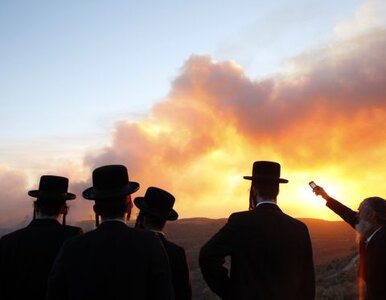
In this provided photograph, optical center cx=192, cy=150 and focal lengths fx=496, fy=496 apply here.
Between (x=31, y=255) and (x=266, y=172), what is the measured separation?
109 inches

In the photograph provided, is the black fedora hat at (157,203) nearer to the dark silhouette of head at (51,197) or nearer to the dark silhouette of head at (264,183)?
the dark silhouette of head at (51,197)

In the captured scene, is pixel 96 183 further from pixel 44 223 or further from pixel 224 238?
pixel 224 238

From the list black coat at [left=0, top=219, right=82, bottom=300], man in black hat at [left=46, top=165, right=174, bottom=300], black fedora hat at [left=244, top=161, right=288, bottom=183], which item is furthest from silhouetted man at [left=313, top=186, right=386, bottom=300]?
black coat at [left=0, top=219, right=82, bottom=300]

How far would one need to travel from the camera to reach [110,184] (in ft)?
14.5

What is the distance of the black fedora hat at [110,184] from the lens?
14.3 feet

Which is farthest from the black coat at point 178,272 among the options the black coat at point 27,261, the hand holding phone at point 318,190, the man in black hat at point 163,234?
the hand holding phone at point 318,190

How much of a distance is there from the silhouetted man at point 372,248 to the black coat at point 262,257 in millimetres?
660

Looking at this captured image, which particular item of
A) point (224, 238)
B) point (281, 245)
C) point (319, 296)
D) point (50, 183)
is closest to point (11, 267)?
point (50, 183)

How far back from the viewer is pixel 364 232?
5.96 metres

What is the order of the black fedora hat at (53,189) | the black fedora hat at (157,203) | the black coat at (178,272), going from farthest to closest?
the black fedora hat at (157,203) < the black coat at (178,272) < the black fedora hat at (53,189)

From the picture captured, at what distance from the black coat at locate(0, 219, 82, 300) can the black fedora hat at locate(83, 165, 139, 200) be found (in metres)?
1.20

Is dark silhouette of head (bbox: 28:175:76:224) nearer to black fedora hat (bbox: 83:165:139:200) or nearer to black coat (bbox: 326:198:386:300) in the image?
black fedora hat (bbox: 83:165:139:200)

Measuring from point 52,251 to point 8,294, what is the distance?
2.05 ft

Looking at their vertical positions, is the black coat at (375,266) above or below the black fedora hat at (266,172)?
below
